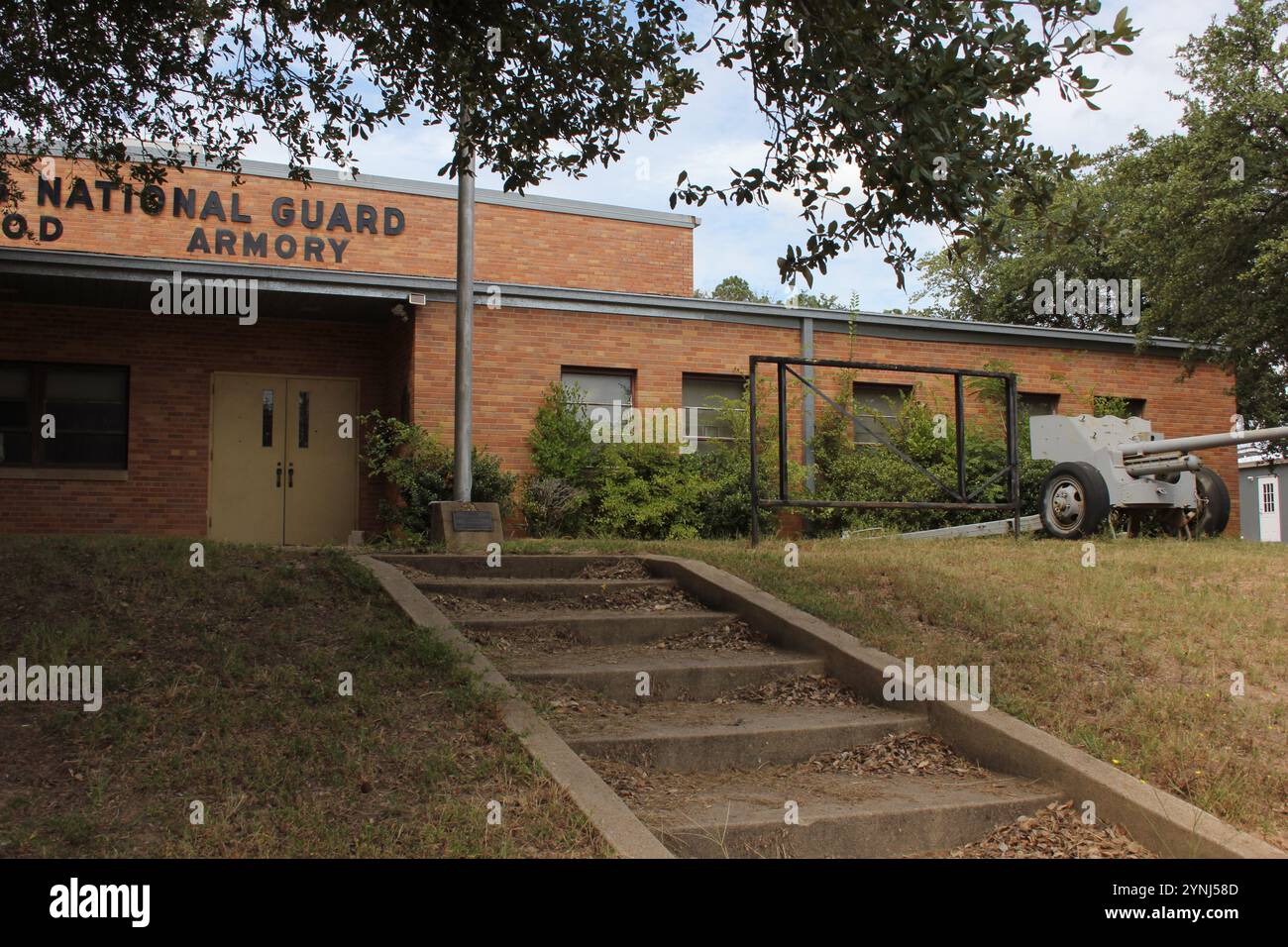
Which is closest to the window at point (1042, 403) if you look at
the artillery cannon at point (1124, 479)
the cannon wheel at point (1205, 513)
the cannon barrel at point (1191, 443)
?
the artillery cannon at point (1124, 479)

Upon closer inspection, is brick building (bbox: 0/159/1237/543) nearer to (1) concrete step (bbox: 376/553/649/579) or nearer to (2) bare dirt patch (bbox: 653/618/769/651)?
(1) concrete step (bbox: 376/553/649/579)

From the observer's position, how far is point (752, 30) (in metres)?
6.46

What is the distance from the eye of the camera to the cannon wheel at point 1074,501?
11180 millimetres

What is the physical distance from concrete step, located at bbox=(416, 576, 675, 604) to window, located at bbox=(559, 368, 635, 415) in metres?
6.90

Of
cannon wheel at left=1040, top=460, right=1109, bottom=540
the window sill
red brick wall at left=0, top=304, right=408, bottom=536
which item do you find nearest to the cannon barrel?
cannon wheel at left=1040, top=460, right=1109, bottom=540

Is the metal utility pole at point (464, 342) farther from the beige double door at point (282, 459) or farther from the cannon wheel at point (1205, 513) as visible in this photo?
the cannon wheel at point (1205, 513)

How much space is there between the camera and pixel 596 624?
6.68m

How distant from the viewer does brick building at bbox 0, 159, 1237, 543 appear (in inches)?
528

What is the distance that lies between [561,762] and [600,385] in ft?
35.2

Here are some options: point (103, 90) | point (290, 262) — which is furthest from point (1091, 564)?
point (290, 262)

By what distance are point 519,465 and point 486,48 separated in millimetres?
7573

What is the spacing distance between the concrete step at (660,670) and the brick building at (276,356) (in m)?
7.69
